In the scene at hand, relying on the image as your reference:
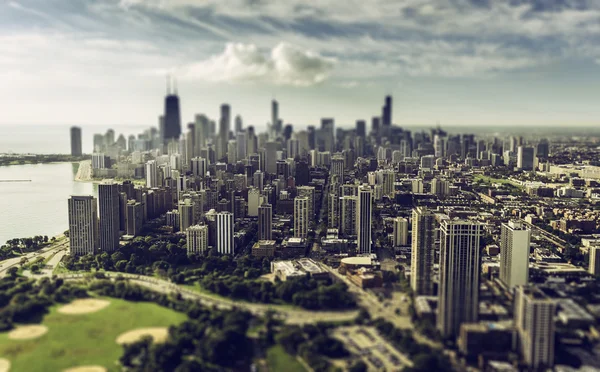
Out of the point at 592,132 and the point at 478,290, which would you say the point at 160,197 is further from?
the point at 592,132

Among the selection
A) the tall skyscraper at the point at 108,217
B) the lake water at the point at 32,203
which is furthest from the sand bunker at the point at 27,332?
the lake water at the point at 32,203

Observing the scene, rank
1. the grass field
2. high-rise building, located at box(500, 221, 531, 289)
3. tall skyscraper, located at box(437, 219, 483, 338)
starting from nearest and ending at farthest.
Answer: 1. the grass field
2. tall skyscraper, located at box(437, 219, 483, 338)
3. high-rise building, located at box(500, 221, 531, 289)

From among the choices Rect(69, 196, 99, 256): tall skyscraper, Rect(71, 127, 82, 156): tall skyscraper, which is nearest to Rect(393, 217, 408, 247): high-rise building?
Rect(69, 196, 99, 256): tall skyscraper

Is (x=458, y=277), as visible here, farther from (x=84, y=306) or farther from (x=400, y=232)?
(x=84, y=306)

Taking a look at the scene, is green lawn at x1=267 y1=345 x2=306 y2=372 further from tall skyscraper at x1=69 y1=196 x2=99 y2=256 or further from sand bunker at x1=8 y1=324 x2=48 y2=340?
tall skyscraper at x1=69 y1=196 x2=99 y2=256

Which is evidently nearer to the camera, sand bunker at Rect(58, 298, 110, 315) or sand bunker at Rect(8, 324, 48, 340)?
sand bunker at Rect(8, 324, 48, 340)

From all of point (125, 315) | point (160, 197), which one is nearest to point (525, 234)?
point (125, 315)
